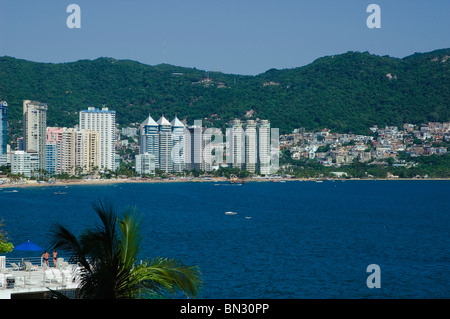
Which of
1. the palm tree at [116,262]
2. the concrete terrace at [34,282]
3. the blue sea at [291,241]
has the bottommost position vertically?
the blue sea at [291,241]

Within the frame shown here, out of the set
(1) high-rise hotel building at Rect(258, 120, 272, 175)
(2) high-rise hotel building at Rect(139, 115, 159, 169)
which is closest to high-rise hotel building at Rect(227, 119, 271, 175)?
(1) high-rise hotel building at Rect(258, 120, 272, 175)

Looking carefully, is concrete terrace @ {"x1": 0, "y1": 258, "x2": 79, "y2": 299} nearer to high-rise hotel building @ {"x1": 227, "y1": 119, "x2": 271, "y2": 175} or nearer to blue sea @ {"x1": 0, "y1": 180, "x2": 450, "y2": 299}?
blue sea @ {"x1": 0, "y1": 180, "x2": 450, "y2": 299}

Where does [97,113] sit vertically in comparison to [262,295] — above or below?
above

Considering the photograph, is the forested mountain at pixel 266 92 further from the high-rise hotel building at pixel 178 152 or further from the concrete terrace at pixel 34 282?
the concrete terrace at pixel 34 282

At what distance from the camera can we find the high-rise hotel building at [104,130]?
8555 cm

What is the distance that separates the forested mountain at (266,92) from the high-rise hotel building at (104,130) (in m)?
15.8

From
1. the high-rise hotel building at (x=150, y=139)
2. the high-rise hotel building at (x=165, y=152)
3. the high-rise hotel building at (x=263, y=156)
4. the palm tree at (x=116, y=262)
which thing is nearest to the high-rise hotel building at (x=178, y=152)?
the high-rise hotel building at (x=165, y=152)

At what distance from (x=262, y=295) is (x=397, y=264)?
21.9ft

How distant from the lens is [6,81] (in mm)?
110625

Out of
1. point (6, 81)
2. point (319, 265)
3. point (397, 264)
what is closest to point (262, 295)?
point (319, 265)

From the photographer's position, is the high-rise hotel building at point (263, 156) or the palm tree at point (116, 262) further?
the high-rise hotel building at point (263, 156)

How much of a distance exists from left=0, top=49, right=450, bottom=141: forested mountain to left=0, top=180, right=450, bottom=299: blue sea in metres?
69.2

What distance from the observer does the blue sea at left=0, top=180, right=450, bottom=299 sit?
15.7 metres
